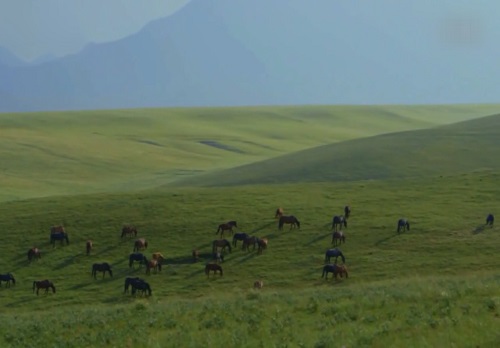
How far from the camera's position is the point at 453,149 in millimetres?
88812

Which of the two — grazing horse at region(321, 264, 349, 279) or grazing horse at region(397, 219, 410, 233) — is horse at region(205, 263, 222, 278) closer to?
grazing horse at region(321, 264, 349, 279)

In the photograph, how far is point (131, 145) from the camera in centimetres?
13262

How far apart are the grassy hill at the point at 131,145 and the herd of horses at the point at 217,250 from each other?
3860 cm

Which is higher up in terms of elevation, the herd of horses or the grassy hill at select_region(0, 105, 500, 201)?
the grassy hill at select_region(0, 105, 500, 201)

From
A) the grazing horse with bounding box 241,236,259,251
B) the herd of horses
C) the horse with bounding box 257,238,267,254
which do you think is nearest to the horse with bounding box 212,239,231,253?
the herd of horses

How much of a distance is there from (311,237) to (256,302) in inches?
704

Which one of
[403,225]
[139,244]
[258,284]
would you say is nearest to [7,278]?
[139,244]

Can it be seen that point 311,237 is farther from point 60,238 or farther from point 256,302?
point 256,302

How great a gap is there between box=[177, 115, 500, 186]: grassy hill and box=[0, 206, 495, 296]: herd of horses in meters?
35.0

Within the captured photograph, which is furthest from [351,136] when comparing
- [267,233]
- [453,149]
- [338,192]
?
[267,233]

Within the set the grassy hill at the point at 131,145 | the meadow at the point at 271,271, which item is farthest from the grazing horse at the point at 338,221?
the grassy hill at the point at 131,145

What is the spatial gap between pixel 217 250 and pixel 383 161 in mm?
50007

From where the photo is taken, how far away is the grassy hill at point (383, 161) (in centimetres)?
7750

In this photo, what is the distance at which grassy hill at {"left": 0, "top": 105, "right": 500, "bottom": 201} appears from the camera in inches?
3766
